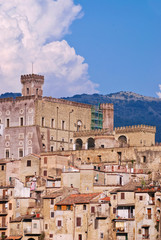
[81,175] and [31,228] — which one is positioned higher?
[81,175]

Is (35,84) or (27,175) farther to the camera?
(35,84)

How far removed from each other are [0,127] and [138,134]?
69.0 feet

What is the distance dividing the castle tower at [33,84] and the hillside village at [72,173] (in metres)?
0.15

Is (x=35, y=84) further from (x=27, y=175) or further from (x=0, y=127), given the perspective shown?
(x=27, y=175)

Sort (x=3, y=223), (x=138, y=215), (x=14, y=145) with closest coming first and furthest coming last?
(x=138, y=215), (x=3, y=223), (x=14, y=145)

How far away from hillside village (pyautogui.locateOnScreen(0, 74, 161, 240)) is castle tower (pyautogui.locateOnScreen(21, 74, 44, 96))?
15cm

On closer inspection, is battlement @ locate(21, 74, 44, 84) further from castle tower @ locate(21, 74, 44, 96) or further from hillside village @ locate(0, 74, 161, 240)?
hillside village @ locate(0, 74, 161, 240)

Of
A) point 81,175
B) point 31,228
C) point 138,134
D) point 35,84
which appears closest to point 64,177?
point 81,175

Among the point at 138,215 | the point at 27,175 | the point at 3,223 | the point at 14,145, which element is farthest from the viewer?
the point at 14,145

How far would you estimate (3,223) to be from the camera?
8638 cm

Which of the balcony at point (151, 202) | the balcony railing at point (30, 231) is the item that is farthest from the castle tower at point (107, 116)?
the balcony at point (151, 202)

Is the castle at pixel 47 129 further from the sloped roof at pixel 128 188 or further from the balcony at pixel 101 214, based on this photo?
the balcony at pixel 101 214

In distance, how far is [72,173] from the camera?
291 feet

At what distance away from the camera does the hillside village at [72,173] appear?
80375 millimetres
